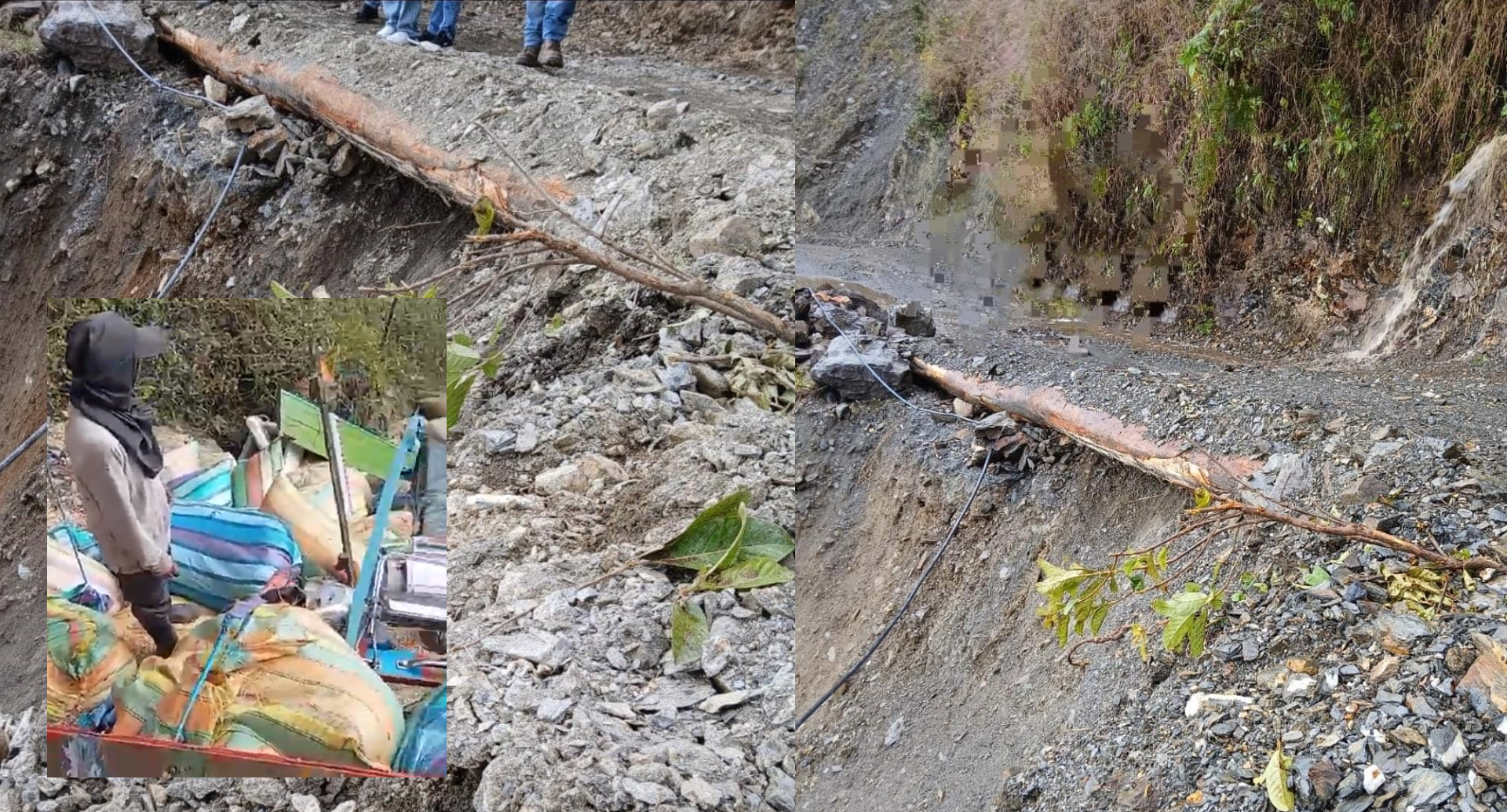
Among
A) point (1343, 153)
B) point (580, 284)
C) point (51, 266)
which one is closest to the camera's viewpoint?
point (1343, 153)

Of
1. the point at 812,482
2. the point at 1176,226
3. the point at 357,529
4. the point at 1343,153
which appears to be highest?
the point at 1343,153

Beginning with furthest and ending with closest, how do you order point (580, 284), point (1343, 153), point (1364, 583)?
point (580, 284), point (1343, 153), point (1364, 583)

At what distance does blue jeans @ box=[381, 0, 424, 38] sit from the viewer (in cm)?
275

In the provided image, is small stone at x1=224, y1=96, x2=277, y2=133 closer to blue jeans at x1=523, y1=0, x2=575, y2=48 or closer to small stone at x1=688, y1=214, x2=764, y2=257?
blue jeans at x1=523, y1=0, x2=575, y2=48

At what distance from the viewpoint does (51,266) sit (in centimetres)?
248

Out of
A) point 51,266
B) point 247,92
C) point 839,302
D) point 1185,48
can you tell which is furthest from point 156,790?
point 247,92

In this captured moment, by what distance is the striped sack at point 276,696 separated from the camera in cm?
102

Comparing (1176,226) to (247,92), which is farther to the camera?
(247,92)

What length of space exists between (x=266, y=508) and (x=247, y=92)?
218 centimetres

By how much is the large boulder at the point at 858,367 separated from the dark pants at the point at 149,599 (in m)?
1.15

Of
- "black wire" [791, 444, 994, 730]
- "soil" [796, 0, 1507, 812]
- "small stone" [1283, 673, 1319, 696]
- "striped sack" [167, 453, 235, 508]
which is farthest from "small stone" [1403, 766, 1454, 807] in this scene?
"striped sack" [167, 453, 235, 508]

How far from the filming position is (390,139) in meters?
2.39

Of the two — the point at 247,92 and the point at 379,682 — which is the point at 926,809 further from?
the point at 247,92

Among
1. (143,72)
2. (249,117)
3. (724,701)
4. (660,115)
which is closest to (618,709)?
(724,701)
